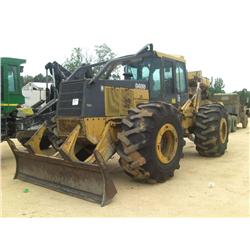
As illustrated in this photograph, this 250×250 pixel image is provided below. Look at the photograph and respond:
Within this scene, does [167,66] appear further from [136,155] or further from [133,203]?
[133,203]

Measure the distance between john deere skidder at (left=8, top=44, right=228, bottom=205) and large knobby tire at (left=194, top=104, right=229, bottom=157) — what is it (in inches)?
→ 44.4

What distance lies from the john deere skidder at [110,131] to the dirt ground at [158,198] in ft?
0.74

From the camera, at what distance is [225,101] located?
17984mm

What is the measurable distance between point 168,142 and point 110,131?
1158 mm

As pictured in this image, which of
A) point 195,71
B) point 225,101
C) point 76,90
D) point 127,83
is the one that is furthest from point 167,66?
point 225,101

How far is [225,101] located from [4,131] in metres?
12.1

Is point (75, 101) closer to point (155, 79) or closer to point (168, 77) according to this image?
point (155, 79)

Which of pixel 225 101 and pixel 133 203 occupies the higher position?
pixel 225 101

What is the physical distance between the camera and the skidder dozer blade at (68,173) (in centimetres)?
509

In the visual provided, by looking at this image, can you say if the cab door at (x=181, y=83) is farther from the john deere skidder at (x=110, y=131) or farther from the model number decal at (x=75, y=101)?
the model number decal at (x=75, y=101)

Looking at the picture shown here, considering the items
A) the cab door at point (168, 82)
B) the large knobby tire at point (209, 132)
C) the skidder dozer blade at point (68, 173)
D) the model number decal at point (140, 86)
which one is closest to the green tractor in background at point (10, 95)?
the skidder dozer blade at point (68, 173)

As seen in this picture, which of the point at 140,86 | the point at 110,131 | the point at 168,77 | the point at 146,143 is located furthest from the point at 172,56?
the point at 146,143

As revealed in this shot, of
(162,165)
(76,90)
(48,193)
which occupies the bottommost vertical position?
(48,193)

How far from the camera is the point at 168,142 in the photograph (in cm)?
662
